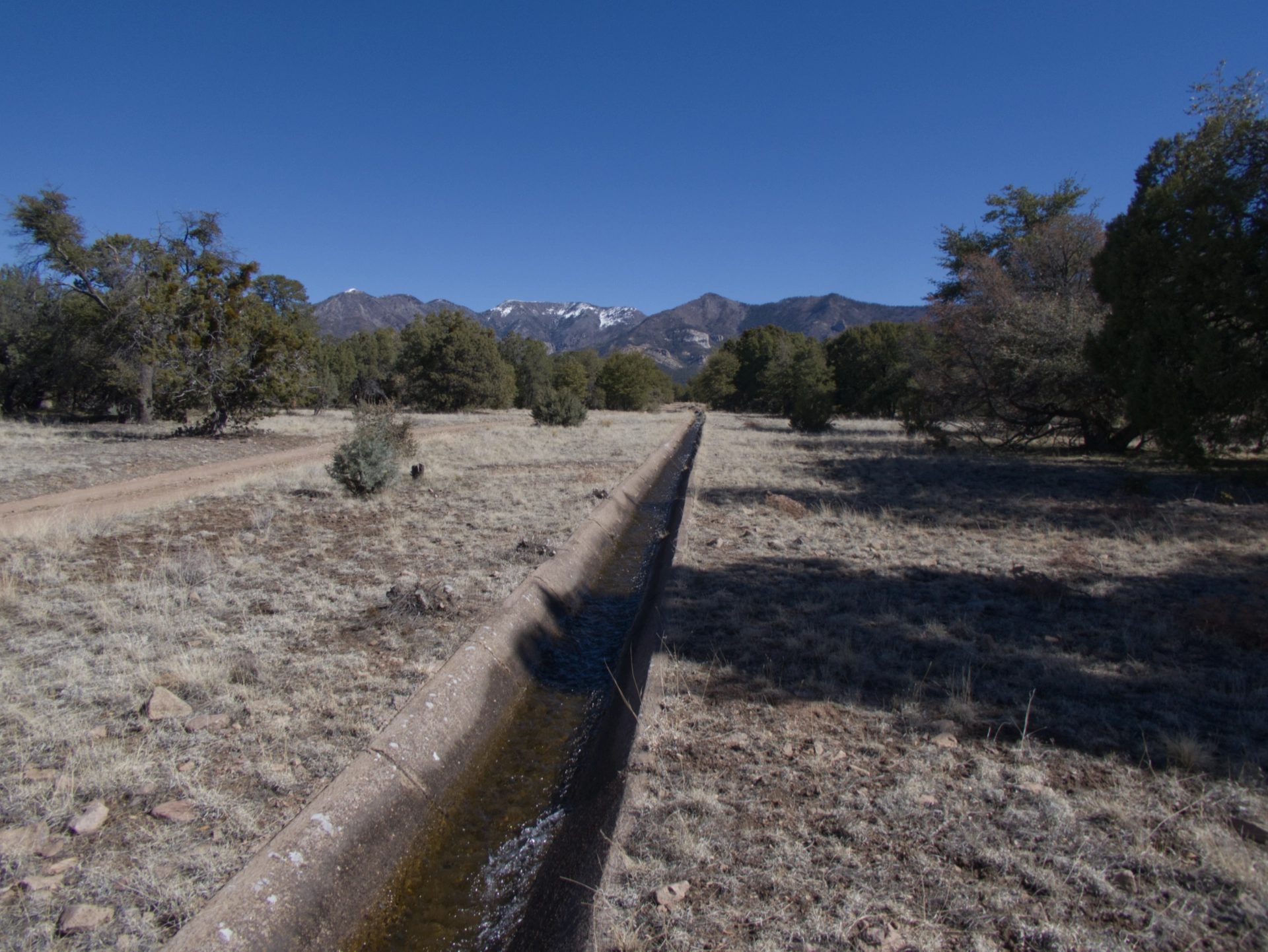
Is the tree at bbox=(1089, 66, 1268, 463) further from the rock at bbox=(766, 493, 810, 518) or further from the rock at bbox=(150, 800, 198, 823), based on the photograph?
the rock at bbox=(150, 800, 198, 823)

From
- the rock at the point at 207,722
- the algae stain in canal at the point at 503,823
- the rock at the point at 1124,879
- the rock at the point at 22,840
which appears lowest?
the algae stain in canal at the point at 503,823

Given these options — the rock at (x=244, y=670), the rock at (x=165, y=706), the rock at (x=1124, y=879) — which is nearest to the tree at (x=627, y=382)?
the rock at (x=244, y=670)

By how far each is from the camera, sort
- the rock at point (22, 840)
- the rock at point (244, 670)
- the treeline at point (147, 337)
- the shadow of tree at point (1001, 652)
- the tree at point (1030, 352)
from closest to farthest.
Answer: the rock at point (22, 840) → the shadow of tree at point (1001, 652) → the rock at point (244, 670) → the tree at point (1030, 352) → the treeline at point (147, 337)

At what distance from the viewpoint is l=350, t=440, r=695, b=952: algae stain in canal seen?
9.65 feet

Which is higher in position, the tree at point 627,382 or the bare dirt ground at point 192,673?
the tree at point 627,382

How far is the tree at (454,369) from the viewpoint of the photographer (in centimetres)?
4688

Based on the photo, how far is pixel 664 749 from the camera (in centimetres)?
370

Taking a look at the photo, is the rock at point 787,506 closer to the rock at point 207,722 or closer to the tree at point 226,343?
the rock at point 207,722

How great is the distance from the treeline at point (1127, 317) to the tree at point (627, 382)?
3942 centimetres

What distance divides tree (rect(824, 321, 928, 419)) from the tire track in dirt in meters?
33.4

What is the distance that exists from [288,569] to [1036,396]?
1881 cm

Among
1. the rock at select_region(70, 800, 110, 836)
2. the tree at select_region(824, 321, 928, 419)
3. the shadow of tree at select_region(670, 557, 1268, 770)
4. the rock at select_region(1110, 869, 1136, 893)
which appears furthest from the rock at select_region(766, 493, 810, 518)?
the tree at select_region(824, 321, 928, 419)

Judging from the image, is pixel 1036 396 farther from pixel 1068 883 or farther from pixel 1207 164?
pixel 1068 883

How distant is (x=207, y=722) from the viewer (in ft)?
12.5
